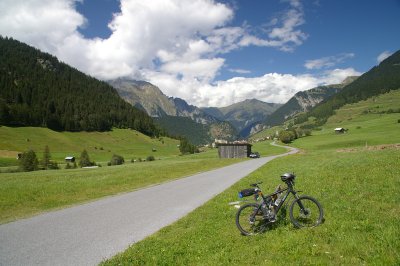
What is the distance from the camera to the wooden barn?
109 metres

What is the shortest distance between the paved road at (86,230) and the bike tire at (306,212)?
220 inches

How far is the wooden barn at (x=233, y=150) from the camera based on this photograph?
10919 centimetres

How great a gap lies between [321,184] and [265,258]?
12.4 meters

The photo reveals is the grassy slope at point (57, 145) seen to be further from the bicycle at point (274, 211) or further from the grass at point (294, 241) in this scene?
the bicycle at point (274, 211)

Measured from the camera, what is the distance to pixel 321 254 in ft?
27.5

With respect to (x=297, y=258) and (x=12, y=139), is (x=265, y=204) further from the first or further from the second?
(x=12, y=139)

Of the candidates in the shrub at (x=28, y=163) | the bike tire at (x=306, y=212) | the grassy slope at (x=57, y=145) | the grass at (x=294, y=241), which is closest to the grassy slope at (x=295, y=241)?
the grass at (x=294, y=241)

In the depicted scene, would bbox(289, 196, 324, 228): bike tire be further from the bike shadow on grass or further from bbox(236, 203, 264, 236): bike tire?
bbox(236, 203, 264, 236): bike tire

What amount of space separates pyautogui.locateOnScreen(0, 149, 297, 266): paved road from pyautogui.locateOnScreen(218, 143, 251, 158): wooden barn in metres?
88.2

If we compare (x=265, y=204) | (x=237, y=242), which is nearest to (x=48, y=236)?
(x=237, y=242)

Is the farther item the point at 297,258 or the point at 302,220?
the point at 302,220

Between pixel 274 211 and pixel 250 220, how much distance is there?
0.89m

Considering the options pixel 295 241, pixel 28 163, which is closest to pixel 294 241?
pixel 295 241

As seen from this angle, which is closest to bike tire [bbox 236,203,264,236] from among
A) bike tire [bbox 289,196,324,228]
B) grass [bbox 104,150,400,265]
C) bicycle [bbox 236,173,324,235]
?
bicycle [bbox 236,173,324,235]
